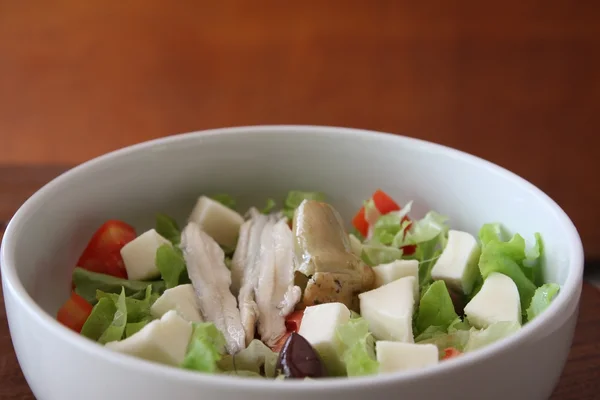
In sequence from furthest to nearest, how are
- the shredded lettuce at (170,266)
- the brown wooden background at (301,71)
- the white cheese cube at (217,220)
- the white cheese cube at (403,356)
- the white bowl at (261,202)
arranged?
the brown wooden background at (301,71) < the white cheese cube at (217,220) < the shredded lettuce at (170,266) < the white cheese cube at (403,356) < the white bowl at (261,202)

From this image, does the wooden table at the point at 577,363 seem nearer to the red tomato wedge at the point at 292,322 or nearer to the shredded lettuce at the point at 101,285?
the shredded lettuce at the point at 101,285

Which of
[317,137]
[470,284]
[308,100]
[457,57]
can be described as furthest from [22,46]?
[470,284]

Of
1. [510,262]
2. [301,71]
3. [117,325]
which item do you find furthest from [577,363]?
[301,71]

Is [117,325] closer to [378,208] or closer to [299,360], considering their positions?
[299,360]

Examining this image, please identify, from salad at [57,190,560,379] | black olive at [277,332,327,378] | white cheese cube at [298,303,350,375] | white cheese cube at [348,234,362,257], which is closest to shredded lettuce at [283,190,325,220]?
salad at [57,190,560,379]

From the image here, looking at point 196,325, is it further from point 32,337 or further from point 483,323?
point 483,323

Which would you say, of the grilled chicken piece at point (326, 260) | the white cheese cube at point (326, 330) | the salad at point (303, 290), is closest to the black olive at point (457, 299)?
the salad at point (303, 290)
